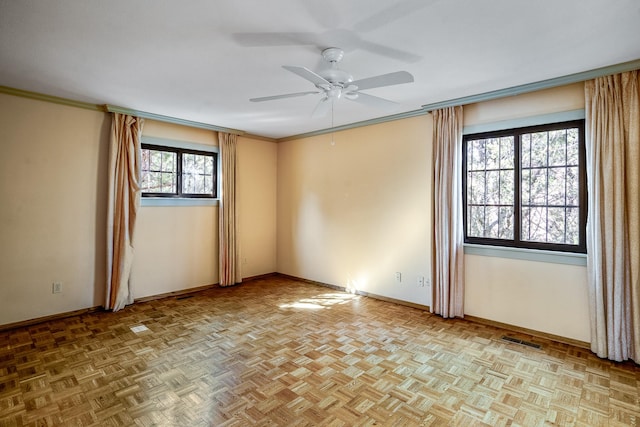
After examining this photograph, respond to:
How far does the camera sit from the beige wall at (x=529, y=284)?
3271 mm

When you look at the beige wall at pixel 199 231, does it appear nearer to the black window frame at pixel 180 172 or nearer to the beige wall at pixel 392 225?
the black window frame at pixel 180 172

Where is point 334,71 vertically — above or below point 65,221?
above

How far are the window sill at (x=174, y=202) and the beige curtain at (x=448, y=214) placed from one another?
3.50 meters

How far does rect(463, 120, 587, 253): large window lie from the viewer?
335cm

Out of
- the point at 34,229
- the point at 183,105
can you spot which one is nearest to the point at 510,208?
the point at 183,105

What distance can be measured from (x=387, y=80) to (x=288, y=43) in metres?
0.81

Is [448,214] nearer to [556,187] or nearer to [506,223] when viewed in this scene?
[506,223]

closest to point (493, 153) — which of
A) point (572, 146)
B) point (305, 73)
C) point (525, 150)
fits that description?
point (525, 150)

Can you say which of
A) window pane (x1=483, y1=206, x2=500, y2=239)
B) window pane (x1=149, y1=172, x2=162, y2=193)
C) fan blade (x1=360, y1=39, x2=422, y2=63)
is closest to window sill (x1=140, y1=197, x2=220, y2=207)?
window pane (x1=149, y1=172, x2=162, y2=193)

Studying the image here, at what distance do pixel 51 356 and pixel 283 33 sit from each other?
136 inches

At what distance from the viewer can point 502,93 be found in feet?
11.6

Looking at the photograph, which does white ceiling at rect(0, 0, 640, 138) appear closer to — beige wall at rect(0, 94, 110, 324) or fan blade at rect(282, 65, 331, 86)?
fan blade at rect(282, 65, 331, 86)

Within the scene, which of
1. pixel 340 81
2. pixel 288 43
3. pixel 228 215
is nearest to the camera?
pixel 288 43

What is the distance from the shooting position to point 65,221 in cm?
404
